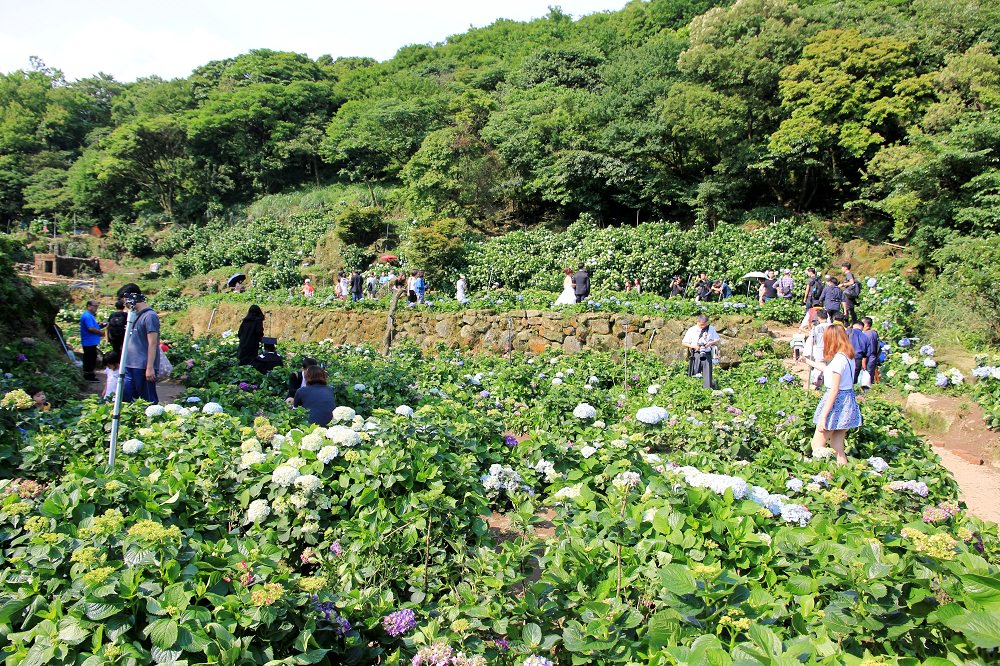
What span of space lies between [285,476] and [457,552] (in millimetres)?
905

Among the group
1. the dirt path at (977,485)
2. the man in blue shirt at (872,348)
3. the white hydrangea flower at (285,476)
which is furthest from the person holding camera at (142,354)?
Answer: the man in blue shirt at (872,348)

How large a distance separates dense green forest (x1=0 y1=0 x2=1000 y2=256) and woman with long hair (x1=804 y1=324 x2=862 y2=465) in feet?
37.0

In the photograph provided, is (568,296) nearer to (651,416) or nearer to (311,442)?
(651,416)

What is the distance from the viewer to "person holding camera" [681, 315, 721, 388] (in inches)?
306

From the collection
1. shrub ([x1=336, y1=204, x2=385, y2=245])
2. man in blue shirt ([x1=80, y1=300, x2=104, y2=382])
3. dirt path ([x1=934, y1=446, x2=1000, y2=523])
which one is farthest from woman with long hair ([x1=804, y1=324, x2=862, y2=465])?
shrub ([x1=336, y1=204, x2=385, y2=245])

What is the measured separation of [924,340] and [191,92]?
44.7 metres

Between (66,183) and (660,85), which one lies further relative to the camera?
(66,183)

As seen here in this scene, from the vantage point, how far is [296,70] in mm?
43188

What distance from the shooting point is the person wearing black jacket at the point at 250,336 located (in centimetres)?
752

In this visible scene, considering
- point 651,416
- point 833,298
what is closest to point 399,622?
point 651,416

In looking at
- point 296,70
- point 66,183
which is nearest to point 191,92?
point 296,70

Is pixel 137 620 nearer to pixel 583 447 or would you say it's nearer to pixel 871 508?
pixel 583 447

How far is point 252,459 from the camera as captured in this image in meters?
3.00

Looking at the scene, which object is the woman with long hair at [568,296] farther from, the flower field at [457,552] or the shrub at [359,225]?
the shrub at [359,225]
